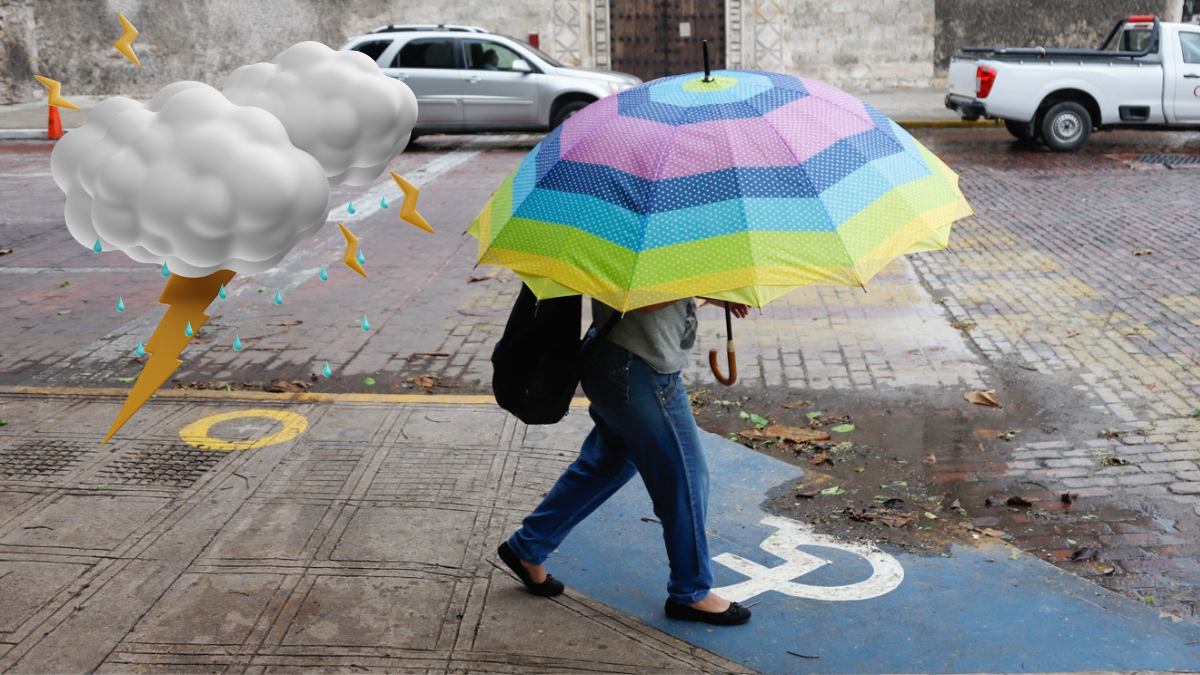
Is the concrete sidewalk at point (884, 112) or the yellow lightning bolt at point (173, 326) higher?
the concrete sidewalk at point (884, 112)

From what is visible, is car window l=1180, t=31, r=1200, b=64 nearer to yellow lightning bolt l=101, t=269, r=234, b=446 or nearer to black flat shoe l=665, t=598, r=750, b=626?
black flat shoe l=665, t=598, r=750, b=626

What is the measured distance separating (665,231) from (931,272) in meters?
7.13

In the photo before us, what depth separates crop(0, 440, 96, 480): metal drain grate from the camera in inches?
216

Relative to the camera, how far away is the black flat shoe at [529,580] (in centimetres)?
427

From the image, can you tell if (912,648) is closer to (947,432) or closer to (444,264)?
(947,432)

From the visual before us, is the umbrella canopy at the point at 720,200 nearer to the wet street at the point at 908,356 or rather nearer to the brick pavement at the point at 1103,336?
the wet street at the point at 908,356

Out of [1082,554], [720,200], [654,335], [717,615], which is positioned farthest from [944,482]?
[720,200]

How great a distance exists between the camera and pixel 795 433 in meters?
6.21

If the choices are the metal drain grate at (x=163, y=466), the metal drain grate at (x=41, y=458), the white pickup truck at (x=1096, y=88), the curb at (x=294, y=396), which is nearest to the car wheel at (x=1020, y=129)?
the white pickup truck at (x=1096, y=88)

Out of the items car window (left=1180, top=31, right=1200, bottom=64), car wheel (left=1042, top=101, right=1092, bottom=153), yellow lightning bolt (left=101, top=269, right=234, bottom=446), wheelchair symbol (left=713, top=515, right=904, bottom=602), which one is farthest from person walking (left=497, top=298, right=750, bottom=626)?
car window (left=1180, top=31, right=1200, bottom=64)

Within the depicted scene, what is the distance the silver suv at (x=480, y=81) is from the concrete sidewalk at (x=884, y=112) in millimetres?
Answer: 5224

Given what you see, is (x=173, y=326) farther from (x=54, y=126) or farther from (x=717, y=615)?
(x=717, y=615)

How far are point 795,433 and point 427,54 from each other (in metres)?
13.6

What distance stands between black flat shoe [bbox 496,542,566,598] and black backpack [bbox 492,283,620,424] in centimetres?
69
